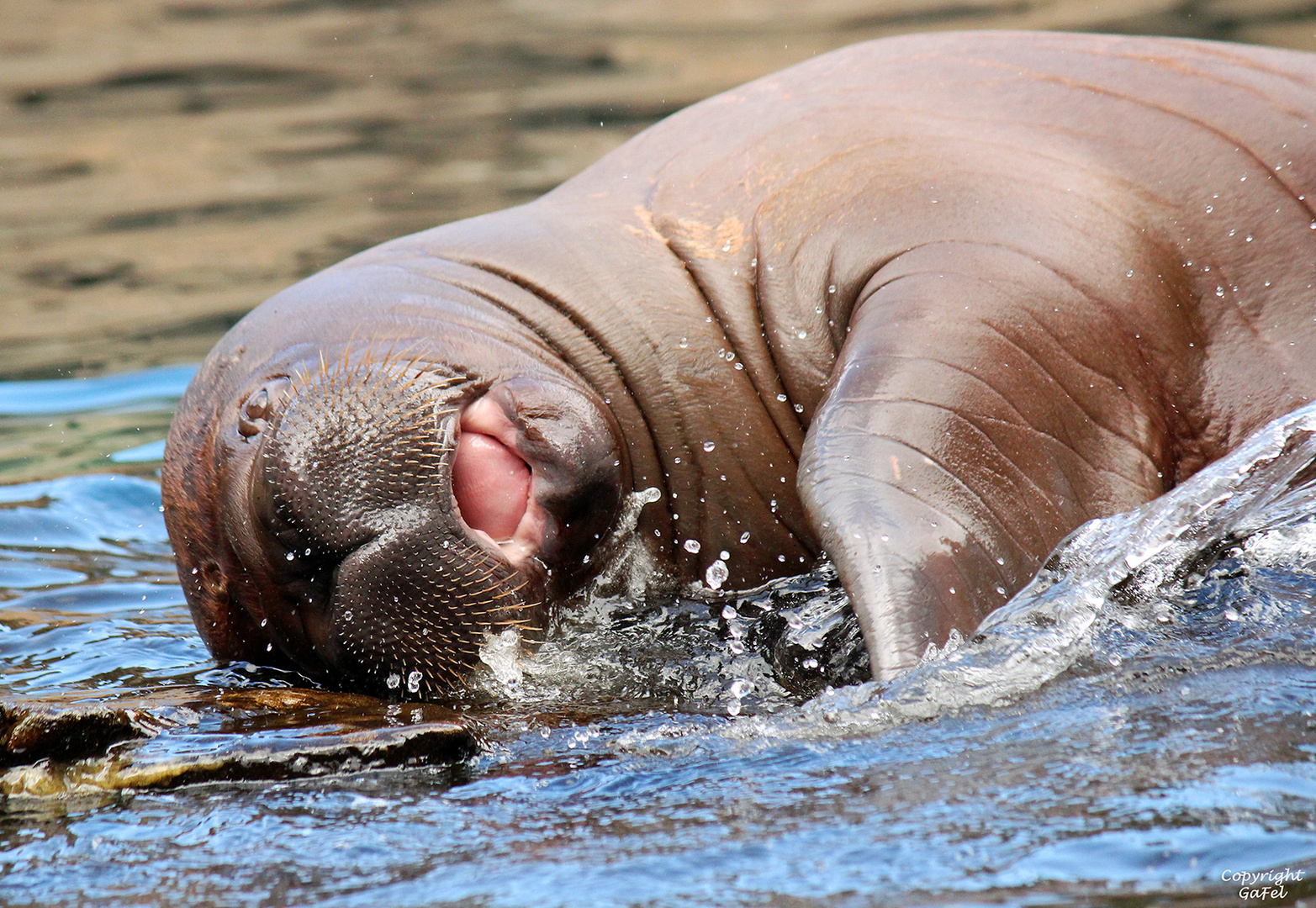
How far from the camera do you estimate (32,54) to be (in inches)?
578

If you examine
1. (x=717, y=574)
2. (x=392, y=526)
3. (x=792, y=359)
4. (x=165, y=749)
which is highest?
(x=792, y=359)

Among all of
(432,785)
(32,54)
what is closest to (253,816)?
(432,785)

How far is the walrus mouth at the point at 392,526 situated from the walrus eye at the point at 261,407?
0.8 inches

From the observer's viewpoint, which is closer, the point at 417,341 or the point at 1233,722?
the point at 1233,722

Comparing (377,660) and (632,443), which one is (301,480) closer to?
(377,660)

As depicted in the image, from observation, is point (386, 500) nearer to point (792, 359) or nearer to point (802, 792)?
point (792, 359)

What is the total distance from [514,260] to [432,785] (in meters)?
1.99

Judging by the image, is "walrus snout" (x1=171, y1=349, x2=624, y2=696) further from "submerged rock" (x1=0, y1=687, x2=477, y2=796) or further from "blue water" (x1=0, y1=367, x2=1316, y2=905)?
"submerged rock" (x1=0, y1=687, x2=477, y2=796)

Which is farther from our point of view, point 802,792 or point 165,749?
point 165,749

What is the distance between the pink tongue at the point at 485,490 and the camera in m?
4.25

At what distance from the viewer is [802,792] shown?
3.02 m

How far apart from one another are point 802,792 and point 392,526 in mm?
1445

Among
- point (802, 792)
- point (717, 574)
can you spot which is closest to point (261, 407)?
point (717, 574)

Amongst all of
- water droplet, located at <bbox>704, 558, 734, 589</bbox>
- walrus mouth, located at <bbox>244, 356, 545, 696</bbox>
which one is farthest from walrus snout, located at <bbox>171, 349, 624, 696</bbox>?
water droplet, located at <bbox>704, 558, 734, 589</bbox>
